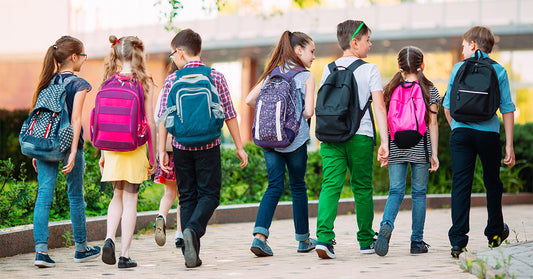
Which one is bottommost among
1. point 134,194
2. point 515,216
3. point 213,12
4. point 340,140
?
point 515,216

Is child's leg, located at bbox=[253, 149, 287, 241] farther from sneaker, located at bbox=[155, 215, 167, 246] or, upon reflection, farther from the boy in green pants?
sneaker, located at bbox=[155, 215, 167, 246]

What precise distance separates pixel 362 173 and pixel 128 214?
6.07ft

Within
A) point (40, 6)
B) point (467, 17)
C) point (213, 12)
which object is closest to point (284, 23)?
point (467, 17)

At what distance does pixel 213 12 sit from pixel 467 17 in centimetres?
1385

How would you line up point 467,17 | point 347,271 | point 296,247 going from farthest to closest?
point 467,17 → point 296,247 → point 347,271

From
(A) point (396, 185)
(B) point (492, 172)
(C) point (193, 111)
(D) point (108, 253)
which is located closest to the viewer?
(C) point (193, 111)

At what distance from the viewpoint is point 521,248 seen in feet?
16.9

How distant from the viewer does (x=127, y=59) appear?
17.5 feet

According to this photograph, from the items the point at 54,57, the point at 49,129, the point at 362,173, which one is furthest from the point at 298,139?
the point at 54,57

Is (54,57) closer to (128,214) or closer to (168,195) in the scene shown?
(128,214)

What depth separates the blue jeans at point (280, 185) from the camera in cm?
564

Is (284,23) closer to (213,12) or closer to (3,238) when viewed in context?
(213,12)

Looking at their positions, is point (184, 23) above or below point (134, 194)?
above

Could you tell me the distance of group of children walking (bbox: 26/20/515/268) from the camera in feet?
17.2
